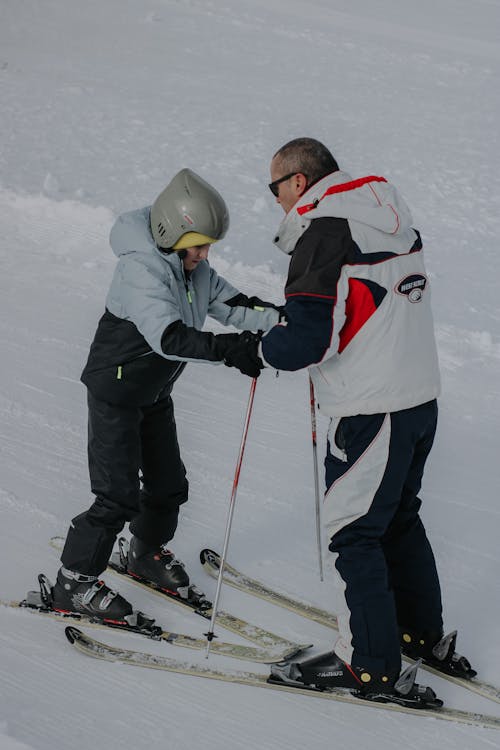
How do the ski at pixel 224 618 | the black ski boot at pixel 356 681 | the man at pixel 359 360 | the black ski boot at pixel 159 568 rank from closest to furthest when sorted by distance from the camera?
the man at pixel 359 360, the black ski boot at pixel 356 681, the ski at pixel 224 618, the black ski boot at pixel 159 568

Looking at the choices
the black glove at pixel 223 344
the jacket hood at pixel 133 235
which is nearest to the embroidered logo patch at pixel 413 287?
the black glove at pixel 223 344

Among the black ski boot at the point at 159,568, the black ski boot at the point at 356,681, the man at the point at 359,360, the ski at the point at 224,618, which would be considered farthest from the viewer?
the black ski boot at the point at 159,568

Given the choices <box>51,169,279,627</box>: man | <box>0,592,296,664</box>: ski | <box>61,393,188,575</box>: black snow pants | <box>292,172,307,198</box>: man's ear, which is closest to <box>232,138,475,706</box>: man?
<box>292,172,307,198</box>: man's ear

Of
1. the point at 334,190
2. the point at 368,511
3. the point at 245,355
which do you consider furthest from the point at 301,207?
the point at 368,511

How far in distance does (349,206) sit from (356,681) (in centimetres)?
171

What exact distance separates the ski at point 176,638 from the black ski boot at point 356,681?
17cm

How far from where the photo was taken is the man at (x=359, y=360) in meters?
3.04

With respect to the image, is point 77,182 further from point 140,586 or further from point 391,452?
point 391,452

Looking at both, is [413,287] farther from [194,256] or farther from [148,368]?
[148,368]

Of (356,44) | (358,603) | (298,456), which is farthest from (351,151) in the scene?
(358,603)

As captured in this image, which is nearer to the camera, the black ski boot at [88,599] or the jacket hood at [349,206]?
the jacket hood at [349,206]

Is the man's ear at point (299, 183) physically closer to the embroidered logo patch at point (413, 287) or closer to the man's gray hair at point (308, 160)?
the man's gray hair at point (308, 160)

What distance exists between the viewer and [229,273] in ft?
25.3

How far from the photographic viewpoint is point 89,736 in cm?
303
